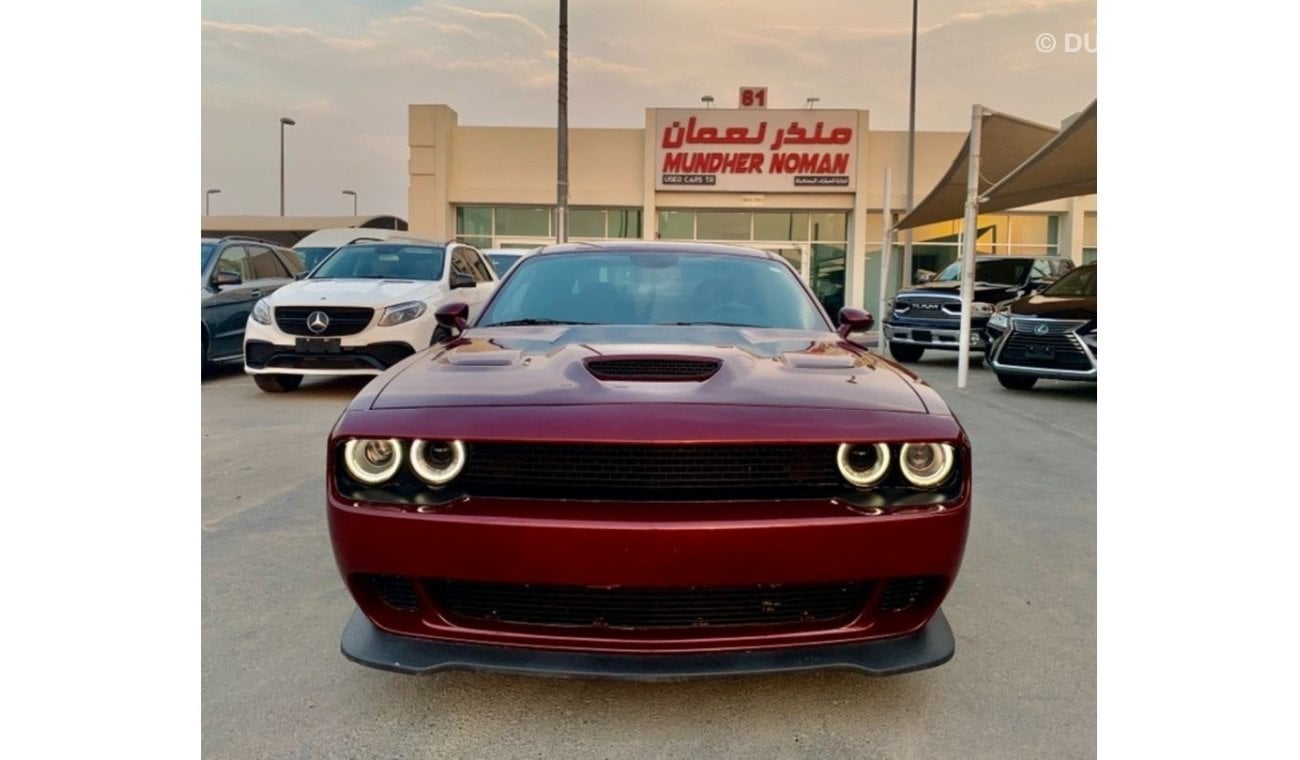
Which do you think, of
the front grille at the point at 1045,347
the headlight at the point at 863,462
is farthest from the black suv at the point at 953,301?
the headlight at the point at 863,462

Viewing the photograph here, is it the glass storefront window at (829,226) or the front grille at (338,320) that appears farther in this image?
the glass storefront window at (829,226)

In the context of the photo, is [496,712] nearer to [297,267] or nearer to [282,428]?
[282,428]

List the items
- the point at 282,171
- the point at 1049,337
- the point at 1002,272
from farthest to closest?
1. the point at 282,171
2. the point at 1002,272
3. the point at 1049,337

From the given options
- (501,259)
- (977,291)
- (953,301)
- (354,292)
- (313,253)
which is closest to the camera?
(354,292)

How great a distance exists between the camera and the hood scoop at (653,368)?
2235 millimetres

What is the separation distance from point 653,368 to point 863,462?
24.7 inches

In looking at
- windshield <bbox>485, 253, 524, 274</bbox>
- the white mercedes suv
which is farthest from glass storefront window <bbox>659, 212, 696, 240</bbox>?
the white mercedes suv

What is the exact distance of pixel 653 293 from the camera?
332cm

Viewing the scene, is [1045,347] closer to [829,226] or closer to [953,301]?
[953,301]

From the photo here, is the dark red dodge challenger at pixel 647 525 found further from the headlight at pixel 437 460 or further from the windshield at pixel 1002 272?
the windshield at pixel 1002 272

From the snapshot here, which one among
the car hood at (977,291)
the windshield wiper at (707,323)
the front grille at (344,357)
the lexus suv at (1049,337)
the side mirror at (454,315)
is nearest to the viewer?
the windshield wiper at (707,323)

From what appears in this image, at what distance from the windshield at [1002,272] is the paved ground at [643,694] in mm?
9484

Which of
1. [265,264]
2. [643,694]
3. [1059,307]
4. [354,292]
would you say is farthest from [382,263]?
[643,694]

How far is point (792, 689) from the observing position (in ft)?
7.70
